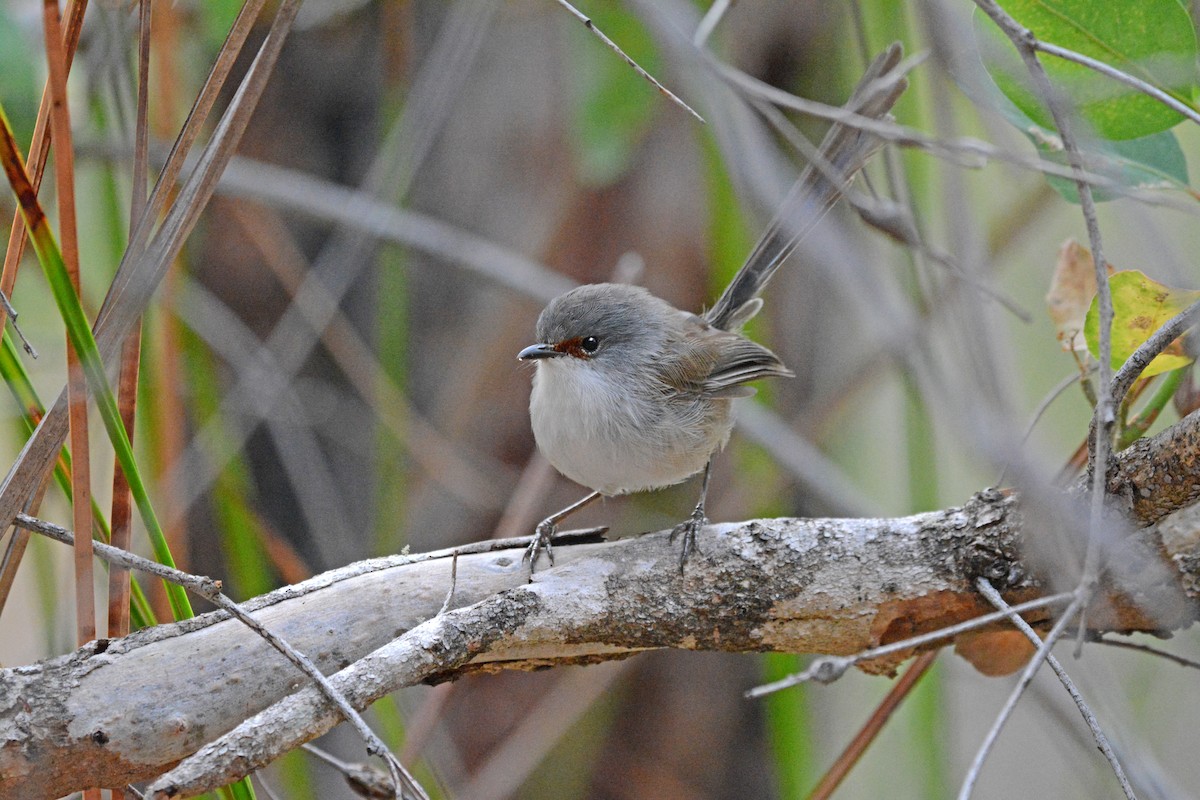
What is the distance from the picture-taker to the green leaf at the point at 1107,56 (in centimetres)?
166

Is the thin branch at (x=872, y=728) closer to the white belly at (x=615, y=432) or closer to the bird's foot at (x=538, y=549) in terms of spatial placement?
the bird's foot at (x=538, y=549)

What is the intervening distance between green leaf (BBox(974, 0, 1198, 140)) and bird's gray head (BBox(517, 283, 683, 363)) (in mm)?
1402

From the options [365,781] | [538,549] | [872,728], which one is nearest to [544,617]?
[538,549]

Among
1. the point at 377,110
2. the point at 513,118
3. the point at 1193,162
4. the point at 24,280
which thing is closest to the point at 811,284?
the point at 513,118

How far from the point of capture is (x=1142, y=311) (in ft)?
5.70

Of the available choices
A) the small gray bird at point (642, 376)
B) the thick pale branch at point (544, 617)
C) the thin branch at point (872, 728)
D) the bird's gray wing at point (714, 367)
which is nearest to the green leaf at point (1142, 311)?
the thick pale branch at point (544, 617)

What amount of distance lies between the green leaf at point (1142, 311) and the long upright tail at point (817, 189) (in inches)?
20.4

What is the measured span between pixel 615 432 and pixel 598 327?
408 millimetres

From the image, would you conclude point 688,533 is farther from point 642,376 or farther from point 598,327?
point 598,327

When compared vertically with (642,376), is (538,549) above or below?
below

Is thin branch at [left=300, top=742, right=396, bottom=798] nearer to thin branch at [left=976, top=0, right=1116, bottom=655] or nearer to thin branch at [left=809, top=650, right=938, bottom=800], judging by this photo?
thin branch at [left=809, top=650, right=938, bottom=800]

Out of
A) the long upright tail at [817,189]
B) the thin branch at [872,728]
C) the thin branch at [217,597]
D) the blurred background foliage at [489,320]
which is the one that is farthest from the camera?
the blurred background foliage at [489,320]

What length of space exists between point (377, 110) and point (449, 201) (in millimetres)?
481

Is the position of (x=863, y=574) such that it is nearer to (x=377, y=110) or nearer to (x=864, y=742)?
(x=864, y=742)
